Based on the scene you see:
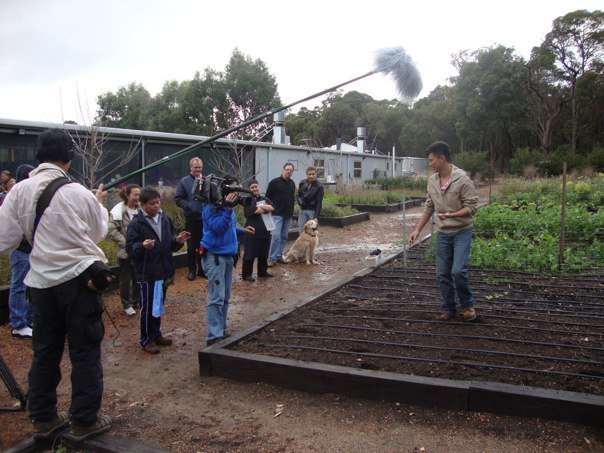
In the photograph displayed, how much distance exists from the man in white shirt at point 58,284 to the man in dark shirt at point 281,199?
234 inches

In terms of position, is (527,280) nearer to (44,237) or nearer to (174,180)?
(44,237)

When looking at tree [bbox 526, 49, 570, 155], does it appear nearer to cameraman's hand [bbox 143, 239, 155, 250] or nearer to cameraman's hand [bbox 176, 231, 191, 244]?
cameraman's hand [bbox 176, 231, 191, 244]

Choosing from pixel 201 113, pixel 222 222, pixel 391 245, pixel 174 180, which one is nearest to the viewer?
pixel 222 222

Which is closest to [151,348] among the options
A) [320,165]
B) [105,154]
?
[105,154]

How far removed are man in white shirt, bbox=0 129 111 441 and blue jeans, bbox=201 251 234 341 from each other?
1.63 m

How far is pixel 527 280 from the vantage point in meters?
7.25

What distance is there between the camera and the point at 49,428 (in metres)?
3.46

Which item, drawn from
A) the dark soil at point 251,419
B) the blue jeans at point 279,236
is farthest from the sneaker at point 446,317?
the blue jeans at point 279,236

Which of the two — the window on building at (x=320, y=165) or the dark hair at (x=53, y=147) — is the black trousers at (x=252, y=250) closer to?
the dark hair at (x=53, y=147)

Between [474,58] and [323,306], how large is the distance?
145 feet

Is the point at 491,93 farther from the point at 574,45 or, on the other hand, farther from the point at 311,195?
the point at 311,195

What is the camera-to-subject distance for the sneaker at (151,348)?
5.19 meters

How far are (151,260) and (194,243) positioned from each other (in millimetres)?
3276

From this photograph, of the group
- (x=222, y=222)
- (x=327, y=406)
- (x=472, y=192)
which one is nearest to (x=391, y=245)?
(x=472, y=192)
